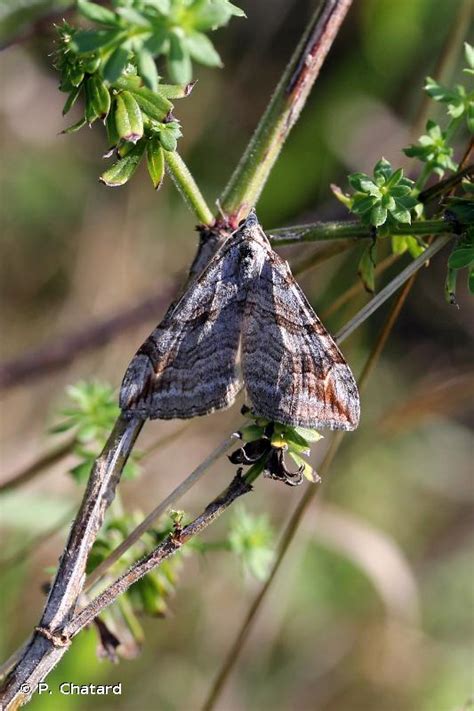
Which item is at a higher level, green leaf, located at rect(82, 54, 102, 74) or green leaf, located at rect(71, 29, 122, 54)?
green leaf, located at rect(71, 29, 122, 54)

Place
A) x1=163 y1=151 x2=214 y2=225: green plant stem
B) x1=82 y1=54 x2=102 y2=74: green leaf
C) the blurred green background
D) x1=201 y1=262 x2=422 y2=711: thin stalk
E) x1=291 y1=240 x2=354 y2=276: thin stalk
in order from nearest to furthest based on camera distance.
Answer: x1=82 y1=54 x2=102 y2=74: green leaf, x1=163 y1=151 x2=214 y2=225: green plant stem, x1=291 y1=240 x2=354 y2=276: thin stalk, x1=201 y1=262 x2=422 y2=711: thin stalk, the blurred green background

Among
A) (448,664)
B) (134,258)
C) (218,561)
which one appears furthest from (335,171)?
(448,664)

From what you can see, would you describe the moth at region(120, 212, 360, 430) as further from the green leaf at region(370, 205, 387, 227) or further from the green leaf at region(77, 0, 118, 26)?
the green leaf at region(77, 0, 118, 26)

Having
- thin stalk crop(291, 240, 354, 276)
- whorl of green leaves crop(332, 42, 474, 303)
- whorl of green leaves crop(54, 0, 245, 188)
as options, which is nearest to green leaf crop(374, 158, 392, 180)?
whorl of green leaves crop(332, 42, 474, 303)

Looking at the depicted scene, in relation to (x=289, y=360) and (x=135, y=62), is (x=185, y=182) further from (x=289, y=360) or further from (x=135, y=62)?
(x=289, y=360)

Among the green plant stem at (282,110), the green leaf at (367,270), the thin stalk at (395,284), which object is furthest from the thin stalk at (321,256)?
the green plant stem at (282,110)

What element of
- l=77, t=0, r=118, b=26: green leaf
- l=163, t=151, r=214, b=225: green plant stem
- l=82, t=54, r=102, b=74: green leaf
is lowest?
l=163, t=151, r=214, b=225: green plant stem

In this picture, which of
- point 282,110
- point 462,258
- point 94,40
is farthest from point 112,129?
point 462,258
